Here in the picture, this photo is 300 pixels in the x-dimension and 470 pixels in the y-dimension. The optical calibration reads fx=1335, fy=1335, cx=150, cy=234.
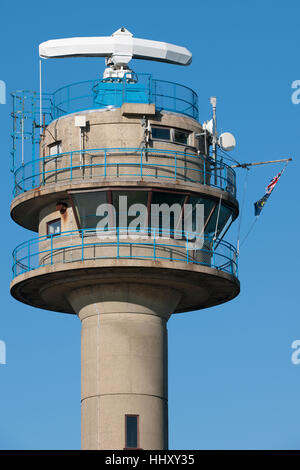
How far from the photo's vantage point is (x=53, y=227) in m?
55.2

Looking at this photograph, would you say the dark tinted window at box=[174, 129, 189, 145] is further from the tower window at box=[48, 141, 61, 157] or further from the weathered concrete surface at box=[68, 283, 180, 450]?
the weathered concrete surface at box=[68, 283, 180, 450]

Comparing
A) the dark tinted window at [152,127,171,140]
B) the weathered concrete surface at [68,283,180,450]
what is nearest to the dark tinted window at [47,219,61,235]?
the weathered concrete surface at [68,283,180,450]

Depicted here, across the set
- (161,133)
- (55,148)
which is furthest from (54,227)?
(161,133)

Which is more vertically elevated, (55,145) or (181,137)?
(181,137)

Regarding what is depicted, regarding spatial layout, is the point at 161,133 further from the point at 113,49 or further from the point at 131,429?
the point at 131,429

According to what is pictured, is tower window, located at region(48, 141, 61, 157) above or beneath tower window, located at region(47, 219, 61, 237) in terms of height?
above

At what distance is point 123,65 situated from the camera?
56.8 meters

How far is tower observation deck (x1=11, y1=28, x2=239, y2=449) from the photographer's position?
52812 mm

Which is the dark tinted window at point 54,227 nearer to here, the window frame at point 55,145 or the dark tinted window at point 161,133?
the window frame at point 55,145

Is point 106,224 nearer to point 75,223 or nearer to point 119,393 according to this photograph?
point 75,223

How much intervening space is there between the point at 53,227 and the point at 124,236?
11.8ft

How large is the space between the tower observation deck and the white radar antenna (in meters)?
0.06

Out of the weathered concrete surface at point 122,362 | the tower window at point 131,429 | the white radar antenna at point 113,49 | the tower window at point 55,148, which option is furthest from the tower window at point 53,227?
the tower window at point 131,429
